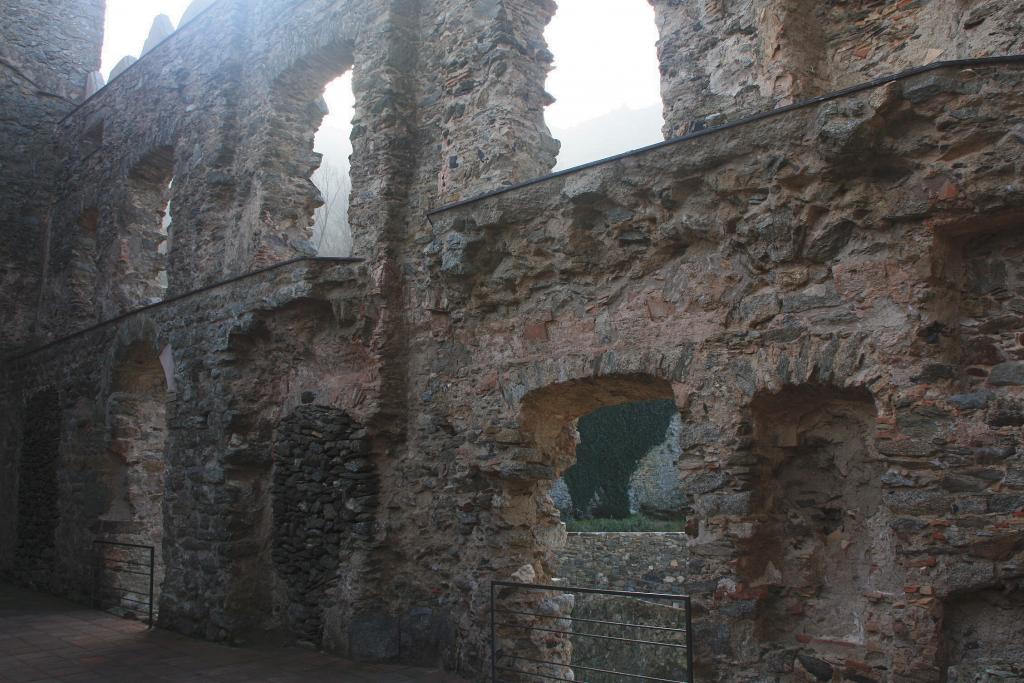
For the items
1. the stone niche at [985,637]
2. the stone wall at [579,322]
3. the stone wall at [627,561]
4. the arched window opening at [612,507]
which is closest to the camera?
the stone niche at [985,637]

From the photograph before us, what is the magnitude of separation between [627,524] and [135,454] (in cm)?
1085

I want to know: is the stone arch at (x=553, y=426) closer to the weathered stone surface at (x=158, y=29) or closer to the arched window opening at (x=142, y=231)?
the arched window opening at (x=142, y=231)

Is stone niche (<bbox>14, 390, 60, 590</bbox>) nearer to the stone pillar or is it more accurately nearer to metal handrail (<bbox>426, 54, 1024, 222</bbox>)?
the stone pillar

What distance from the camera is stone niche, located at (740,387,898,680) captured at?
4289 mm

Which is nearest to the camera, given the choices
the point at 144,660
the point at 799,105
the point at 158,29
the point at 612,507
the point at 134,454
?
the point at 799,105

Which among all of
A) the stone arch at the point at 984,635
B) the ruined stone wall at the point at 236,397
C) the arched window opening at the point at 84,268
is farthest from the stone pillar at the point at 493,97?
the arched window opening at the point at 84,268

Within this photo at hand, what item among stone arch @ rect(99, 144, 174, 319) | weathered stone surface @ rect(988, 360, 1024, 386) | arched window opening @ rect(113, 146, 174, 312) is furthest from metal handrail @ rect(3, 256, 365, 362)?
weathered stone surface @ rect(988, 360, 1024, 386)

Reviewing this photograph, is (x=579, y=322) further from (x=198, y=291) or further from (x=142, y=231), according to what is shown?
(x=142, y=231)

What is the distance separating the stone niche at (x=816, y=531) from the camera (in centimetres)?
Answer: 429

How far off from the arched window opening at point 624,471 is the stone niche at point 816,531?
1391 centimetres

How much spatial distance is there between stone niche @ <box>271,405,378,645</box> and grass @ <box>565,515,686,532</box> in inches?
426

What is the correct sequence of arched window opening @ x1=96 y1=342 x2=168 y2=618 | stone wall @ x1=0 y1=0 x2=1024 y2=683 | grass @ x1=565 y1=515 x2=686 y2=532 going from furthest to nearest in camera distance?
grass @ x1=565 y1=515 x2=686 y2=532, arched window opening @ x1=96 y1=342 x2=168 y2=618, stone wall @ x1=0 y1=0 x2=1024 y2=683

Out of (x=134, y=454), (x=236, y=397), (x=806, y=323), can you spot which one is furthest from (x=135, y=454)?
(x=806, y=323)

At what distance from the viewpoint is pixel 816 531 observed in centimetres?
454
